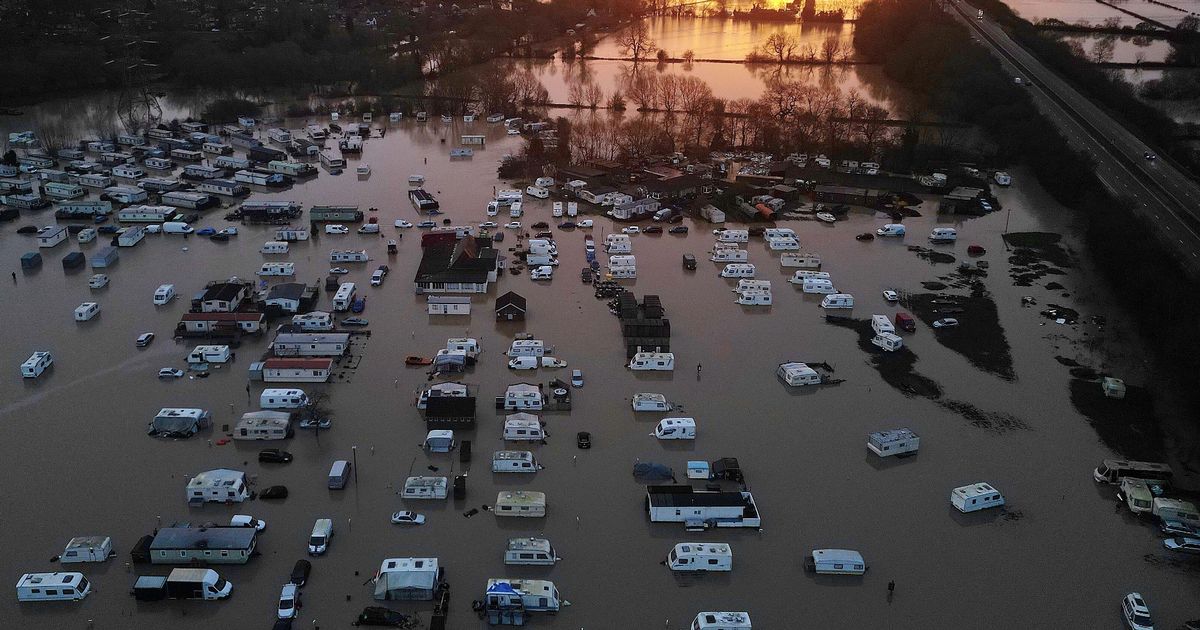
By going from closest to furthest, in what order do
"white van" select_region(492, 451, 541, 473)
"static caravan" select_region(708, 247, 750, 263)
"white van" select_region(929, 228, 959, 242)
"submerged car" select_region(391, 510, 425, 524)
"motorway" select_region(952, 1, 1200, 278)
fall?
"submerged car" select_region(391, 510, 425, 524), "white van" select_region(492, 451, 541, 473), "static caravan" select_region(708, 247, 750, 263), "motorway" select_region(952, 1, 1200, 278), "white van" select_region(929, 228, 959, 242)

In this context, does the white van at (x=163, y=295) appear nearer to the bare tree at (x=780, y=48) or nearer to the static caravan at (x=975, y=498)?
the static caravan at (x=975, y=498)

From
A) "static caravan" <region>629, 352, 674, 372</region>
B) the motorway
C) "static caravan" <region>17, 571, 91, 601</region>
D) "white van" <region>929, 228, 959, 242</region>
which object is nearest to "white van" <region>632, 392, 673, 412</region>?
"static caravan" <region>629, 352, 674, 372</region>

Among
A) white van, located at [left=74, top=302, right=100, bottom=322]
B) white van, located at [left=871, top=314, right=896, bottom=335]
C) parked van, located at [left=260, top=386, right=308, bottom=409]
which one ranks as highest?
white van, located at [left=74, top=302, right=100, bottom=322]

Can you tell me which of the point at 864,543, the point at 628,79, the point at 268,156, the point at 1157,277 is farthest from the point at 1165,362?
the point at 628,79

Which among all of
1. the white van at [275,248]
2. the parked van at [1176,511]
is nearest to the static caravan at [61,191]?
the white van at [275,248]

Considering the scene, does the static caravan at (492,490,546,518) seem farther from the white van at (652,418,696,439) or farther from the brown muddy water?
the white van at (652,418,696,439)

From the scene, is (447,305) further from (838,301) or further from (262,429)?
(838,301)

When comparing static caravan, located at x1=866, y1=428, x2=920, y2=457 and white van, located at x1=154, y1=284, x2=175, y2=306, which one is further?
white van, located at x1=154, y1=284, x2=175, y2=306

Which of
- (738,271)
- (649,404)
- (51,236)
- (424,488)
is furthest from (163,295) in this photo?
(738,271)
